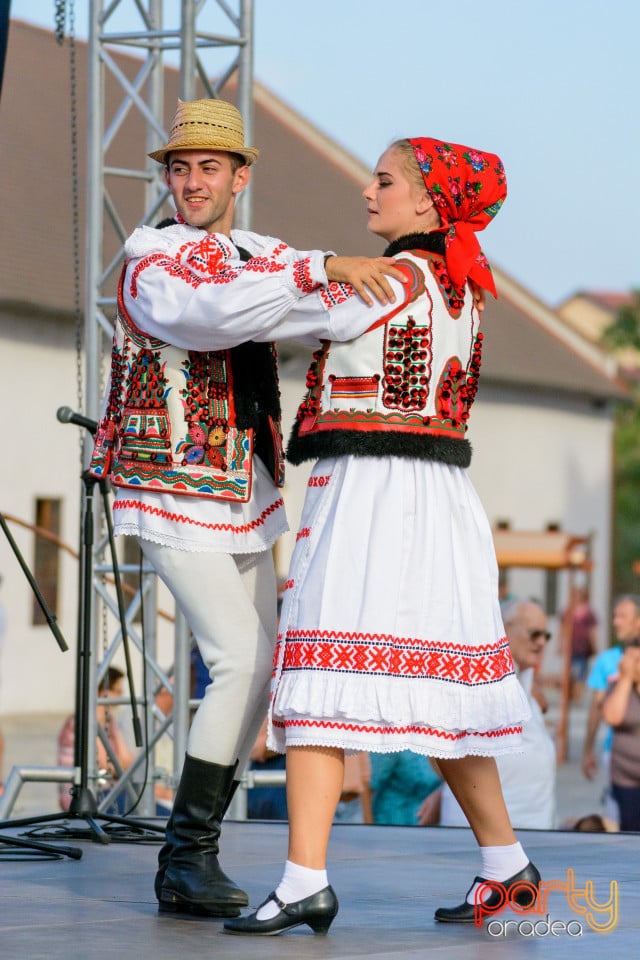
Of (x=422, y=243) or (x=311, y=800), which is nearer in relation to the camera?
(x=311, y=800)

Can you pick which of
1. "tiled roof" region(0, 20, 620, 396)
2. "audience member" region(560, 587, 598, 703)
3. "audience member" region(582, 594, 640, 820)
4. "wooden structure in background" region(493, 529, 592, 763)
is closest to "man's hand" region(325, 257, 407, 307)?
"audience member" region(582, 594, 640, 820)

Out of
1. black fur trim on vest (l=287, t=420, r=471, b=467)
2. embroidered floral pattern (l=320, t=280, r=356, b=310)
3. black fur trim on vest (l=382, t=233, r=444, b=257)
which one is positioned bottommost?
black fur trim on vest (l=287, t=420, r=471, b=467)

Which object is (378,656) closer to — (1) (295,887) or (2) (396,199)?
(1) (295,887)

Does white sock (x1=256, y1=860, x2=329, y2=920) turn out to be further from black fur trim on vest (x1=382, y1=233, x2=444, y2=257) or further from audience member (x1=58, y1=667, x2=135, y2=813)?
audience member (x1=58, y1=667, x2=135, y2=813)

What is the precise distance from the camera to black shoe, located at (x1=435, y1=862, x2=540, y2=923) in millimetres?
3939

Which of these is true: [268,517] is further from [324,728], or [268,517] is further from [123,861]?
[123,861]

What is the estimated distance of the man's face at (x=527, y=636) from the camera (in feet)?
23.9

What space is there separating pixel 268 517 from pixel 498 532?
63.5 ft

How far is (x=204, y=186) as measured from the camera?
419 centimetres

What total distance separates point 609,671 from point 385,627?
734 cm

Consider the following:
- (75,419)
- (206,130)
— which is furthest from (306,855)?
(75,419)

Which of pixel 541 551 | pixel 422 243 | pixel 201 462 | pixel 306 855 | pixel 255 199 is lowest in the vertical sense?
pixel 541 551

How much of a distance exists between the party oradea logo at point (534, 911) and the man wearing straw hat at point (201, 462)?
1.79 ft

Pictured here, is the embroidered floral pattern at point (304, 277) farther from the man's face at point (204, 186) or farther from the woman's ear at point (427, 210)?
the man's face at point (204, 186)
